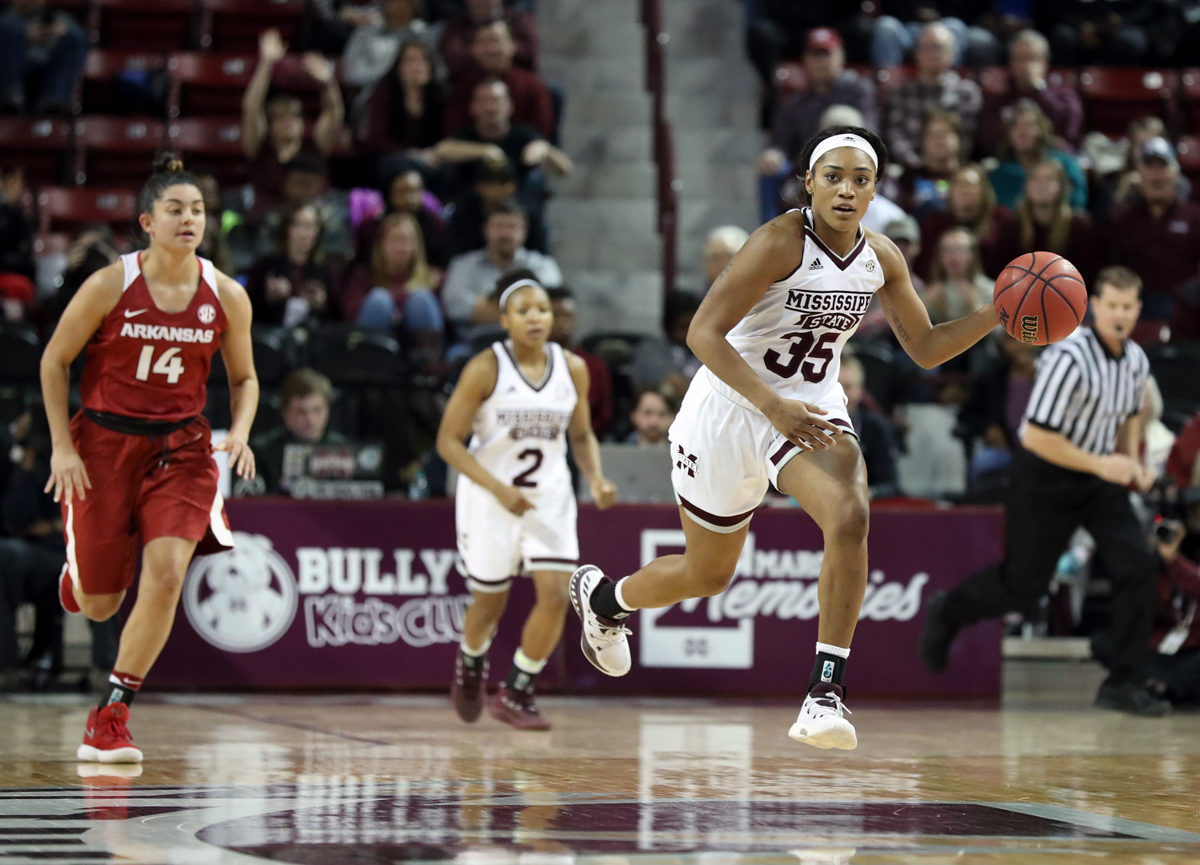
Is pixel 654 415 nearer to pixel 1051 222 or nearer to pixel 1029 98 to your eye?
pixel 1051 222

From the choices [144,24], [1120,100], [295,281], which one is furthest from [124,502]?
[1120,100]

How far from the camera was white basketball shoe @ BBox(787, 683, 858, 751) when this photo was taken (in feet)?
16.2

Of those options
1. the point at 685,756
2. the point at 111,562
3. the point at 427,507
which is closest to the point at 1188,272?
the point at 427,507

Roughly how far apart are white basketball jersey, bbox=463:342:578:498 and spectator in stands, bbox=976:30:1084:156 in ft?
22.4

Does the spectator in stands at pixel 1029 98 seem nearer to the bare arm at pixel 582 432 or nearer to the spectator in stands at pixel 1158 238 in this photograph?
the spectator in stands at pixel 1158 238

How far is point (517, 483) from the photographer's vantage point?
7773 millimetres

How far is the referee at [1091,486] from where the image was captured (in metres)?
8.46

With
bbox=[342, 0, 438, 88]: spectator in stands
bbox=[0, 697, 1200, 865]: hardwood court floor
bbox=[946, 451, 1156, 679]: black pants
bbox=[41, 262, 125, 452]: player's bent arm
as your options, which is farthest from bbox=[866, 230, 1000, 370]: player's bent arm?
bbox=[342, 0, 438, 88]: spectator in stands

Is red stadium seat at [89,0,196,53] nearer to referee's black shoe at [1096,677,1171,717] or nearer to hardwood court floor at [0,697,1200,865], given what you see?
hardwood court floor at [0,697,1200,865]

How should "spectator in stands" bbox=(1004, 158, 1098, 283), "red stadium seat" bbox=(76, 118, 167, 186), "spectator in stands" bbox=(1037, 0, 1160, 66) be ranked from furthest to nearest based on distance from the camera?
"spectator in stands" bbox=(1037, 0, 1160, 66) → "red stadium seat" bbox=(76, 118, 167, 186) → "spectator in stands" bbox=(1004, 158, 1098, 283)

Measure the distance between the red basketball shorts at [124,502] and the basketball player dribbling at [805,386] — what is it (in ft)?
5.70

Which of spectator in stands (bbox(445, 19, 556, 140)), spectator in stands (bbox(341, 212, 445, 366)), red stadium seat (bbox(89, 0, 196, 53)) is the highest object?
red stadium seat (bbox(89, 0, 196, 53))

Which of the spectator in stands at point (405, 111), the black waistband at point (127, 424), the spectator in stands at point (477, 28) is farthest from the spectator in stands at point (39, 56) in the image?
the black waistband at point (127, 424)

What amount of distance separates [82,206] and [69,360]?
23.9 ft
